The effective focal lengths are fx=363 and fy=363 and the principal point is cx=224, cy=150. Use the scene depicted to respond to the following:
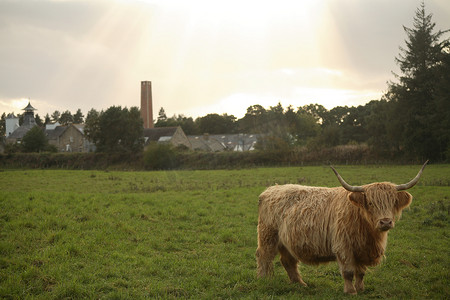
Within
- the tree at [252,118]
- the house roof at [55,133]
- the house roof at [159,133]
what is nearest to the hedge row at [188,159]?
the house roof at [159,133]

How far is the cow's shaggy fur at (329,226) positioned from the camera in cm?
615

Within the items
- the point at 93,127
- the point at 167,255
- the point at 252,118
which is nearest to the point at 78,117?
the point at 252,118

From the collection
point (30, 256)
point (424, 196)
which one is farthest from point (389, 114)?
point (30, 256)

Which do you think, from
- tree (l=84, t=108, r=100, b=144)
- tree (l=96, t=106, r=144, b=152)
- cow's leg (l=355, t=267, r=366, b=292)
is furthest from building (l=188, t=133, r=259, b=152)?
cow's leg (l=355, t=267, r=366, b=292)

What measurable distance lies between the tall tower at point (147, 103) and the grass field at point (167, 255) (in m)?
70.8

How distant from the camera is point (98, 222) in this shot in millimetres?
12031

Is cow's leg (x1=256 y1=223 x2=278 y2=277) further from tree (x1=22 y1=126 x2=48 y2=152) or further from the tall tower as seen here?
the tall tower

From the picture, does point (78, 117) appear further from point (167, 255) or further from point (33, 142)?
point (167, 255)

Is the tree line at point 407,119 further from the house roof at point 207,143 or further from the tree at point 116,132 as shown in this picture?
the house roof at point 207,143

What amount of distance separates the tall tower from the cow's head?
81566 mm

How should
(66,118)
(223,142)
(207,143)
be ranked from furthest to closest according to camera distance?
(66,118) < (223,142) < (207,143)

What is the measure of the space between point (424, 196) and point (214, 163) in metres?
34.0

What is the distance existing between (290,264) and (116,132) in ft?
177

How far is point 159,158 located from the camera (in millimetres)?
49531
